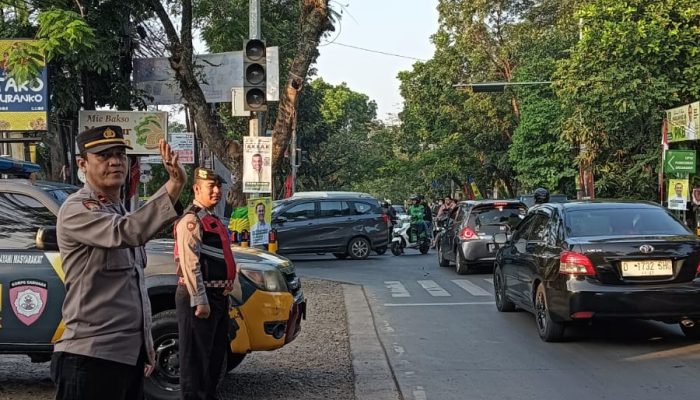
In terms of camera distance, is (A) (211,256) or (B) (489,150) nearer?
(A) (211,256)

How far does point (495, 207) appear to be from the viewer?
16.9 m

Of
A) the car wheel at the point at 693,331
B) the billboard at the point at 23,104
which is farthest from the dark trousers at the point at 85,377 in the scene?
the billboard at the point at 23,104

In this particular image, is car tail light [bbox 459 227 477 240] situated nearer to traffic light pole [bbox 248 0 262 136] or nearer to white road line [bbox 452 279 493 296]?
white road line [bbox 452 279 493 296]

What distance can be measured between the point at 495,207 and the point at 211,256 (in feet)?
40.2

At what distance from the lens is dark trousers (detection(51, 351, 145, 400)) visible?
10.8ft

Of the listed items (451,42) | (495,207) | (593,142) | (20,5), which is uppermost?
(451,42)

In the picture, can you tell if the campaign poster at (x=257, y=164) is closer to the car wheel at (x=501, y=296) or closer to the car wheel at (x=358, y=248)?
the car wheel at (x=501, y=296)

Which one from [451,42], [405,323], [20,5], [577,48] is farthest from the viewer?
[451,42]

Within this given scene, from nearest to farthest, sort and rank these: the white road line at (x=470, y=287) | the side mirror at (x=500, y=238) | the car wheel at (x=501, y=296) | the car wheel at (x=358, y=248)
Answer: the side mirror at (x=500, y=238) → the car wheel at (x=501, y=296) → the white road line at (x=470, y=287) → the car wheel at (x=358, y=248)

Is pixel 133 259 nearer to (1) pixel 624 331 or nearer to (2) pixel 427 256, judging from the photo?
(1) pixel 624 331

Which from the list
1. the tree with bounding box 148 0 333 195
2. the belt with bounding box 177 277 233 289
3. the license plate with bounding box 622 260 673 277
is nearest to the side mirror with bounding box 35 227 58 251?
the belt with bounding box 177 277 233 289

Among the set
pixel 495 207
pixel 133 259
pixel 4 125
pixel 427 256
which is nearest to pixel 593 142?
pixel 427 256

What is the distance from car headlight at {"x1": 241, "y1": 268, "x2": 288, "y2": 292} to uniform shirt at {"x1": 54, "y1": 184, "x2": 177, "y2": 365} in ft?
9.46

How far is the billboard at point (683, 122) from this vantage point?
19.6 metres
